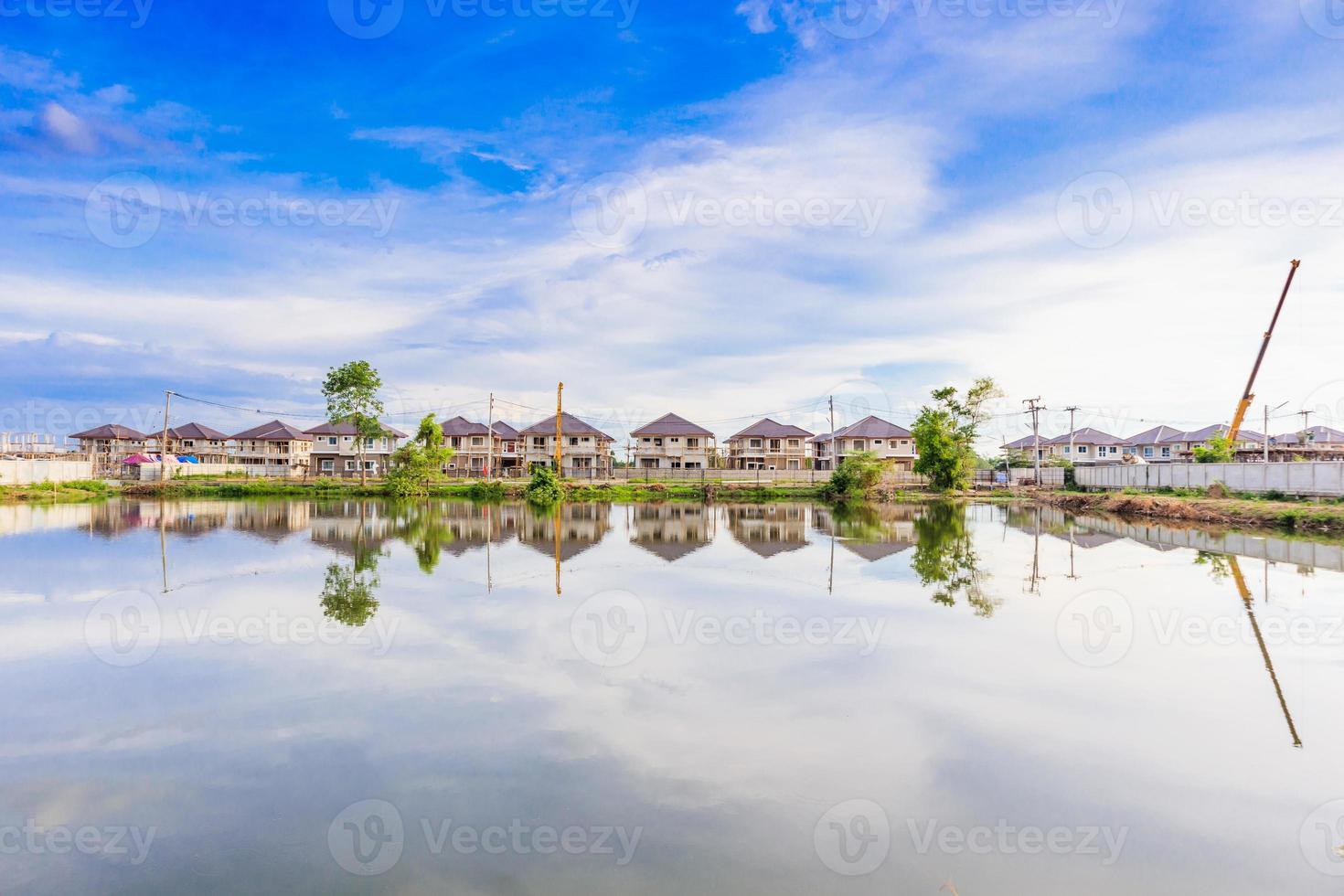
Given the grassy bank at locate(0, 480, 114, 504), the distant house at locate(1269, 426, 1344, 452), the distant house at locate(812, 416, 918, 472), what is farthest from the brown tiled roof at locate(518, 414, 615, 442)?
the distant house at locate(1269, 426, 1344, 452)

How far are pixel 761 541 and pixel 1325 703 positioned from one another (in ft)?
53.6

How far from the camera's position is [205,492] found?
44.6 m

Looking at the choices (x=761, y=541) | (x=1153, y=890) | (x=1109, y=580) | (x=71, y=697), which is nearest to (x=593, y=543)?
(x=761, y=541)

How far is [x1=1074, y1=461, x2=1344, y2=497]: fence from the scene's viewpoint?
88.6 ft

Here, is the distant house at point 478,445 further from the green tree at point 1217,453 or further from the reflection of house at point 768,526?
the green tree at point 1217,453

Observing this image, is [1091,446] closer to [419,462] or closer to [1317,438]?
[1317,438]

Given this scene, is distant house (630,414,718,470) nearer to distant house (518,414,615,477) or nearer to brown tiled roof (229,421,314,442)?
distant house (518,414,615,477)

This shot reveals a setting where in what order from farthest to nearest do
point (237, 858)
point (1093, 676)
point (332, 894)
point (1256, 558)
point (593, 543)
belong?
point (593, 543) → point (1256, 558) → point (1093, 676) → point (237, 858) → point (332, 894)

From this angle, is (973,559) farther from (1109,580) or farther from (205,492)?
(205,492)

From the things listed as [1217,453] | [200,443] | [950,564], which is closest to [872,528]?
[950,564]

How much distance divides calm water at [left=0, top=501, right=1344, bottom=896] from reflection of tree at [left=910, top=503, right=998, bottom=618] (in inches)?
9.8

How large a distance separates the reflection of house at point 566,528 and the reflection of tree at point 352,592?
4994 mm

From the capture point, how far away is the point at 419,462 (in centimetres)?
4531

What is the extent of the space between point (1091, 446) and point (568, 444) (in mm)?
53669
